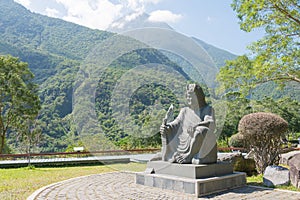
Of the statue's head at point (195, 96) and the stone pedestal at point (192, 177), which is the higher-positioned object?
the statue's head at point (195, 96)

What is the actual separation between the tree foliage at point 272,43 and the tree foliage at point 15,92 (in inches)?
506

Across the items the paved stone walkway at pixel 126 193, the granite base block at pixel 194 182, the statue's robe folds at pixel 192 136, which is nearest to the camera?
the paved stone walkway at pixel 126 193

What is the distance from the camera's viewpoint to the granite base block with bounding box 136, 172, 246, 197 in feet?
18.5

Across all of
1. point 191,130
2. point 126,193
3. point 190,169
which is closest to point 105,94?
point 191,130

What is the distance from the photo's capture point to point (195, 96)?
6.66 metres

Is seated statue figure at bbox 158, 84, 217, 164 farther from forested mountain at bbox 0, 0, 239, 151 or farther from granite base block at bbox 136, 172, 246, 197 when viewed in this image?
forested mountain at bbox 0, 0, 239, 151

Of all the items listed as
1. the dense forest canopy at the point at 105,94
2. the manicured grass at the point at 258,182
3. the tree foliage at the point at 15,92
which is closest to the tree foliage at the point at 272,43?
the dense forest canopy at the point at 105,94

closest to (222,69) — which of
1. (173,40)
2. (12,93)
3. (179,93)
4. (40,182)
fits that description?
(179,93)

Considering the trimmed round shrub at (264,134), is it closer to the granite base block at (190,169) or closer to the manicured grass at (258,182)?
the manicured grass at (258,182)

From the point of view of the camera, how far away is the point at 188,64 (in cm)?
838

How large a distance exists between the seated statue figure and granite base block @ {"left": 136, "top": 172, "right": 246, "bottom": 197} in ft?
1.53

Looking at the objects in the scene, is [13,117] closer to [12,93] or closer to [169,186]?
[12,93]

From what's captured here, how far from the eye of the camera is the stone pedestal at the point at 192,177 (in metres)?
5.70

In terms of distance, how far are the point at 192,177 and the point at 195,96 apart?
71.7 inches
